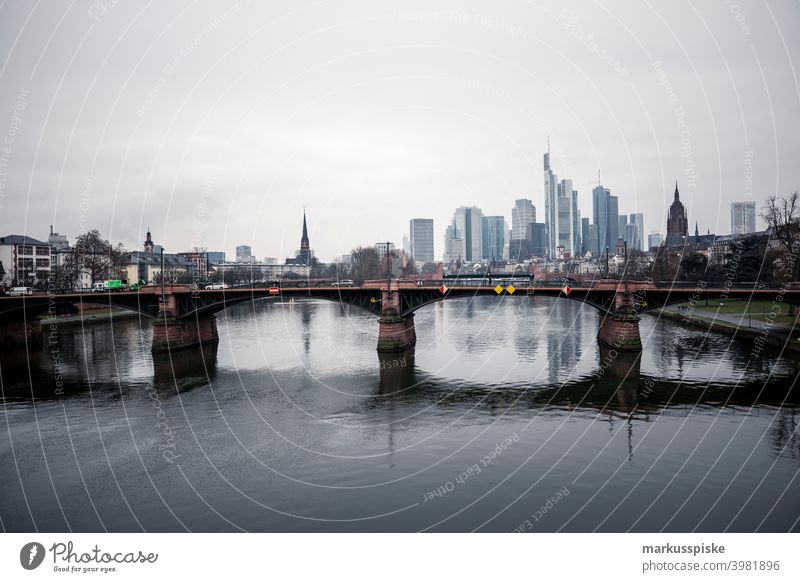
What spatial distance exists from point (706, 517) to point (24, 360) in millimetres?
61641

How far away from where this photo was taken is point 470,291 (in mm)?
57000

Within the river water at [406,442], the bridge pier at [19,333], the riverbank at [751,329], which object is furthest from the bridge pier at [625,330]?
the bridge pier at [19,333]

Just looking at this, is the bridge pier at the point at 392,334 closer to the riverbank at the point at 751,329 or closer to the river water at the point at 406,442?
the river water at the point at 406,442

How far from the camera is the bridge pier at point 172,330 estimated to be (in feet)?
190

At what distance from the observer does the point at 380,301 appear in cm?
5934

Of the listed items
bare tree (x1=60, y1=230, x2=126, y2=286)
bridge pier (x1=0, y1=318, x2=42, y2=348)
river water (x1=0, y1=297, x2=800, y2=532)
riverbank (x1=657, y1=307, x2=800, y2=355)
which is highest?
bare tree (x1=60, y1=230, x2=126, y2=286)

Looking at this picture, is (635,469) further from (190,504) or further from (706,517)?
(190,504)

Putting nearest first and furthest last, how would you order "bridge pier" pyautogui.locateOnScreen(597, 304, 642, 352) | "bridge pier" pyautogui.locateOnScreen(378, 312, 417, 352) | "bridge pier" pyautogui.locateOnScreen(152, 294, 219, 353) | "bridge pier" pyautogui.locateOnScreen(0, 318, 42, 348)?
"bridge pier" pyautogui.locateOnScreen(597, 304, 642, 352), "bridge pier" pyautogui.locateOnScreen(378, 312, 417, 352), "bridge pier" pyautogui.locateOnScreen(152, 294, 219, 353), "bridge pier" pyautogui.locateOnScreen(0, 318, 42, 348)

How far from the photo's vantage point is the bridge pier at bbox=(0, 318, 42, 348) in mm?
63719

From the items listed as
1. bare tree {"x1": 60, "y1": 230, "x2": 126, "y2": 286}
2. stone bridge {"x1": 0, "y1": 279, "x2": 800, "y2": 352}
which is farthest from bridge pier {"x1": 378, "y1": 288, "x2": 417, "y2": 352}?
bare tree {"x1": 60, "y1": 230, "x2": 126, "y2": 286}

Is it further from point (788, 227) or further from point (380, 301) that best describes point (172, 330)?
Answer: point (788, 227)

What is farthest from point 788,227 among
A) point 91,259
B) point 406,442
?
point 91,259

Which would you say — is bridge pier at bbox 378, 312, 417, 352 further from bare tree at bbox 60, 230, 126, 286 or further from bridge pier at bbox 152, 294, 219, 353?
bare tree at bbox 60, 230, 126, 286

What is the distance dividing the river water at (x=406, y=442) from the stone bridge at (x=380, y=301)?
A: 3513 millimetres
